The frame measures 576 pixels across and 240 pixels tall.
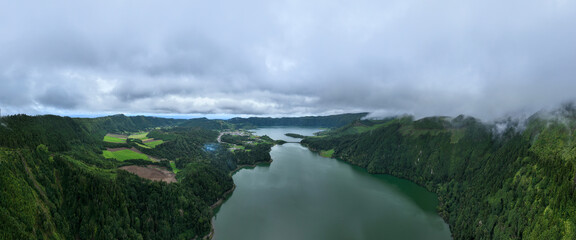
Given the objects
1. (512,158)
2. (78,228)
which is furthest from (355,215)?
(78,228)

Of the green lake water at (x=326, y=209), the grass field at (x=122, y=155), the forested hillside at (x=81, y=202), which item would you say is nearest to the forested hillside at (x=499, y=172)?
the green lake water at (x=326, y=209)

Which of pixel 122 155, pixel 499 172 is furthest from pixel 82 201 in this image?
pixel 499 172

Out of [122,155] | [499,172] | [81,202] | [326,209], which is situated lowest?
[326,209]

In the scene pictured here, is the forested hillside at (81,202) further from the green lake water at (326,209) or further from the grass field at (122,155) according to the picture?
the grass field at (122,155)

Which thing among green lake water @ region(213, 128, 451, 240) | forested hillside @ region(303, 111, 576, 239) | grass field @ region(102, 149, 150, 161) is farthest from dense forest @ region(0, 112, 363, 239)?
forested hillside @ region(303, 111, 576, 239)

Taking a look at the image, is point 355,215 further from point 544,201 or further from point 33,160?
point 33,160

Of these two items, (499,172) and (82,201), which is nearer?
(82,201)

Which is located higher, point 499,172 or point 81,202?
point 81,202

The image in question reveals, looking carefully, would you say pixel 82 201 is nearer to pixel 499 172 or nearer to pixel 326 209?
pixel 326 209
